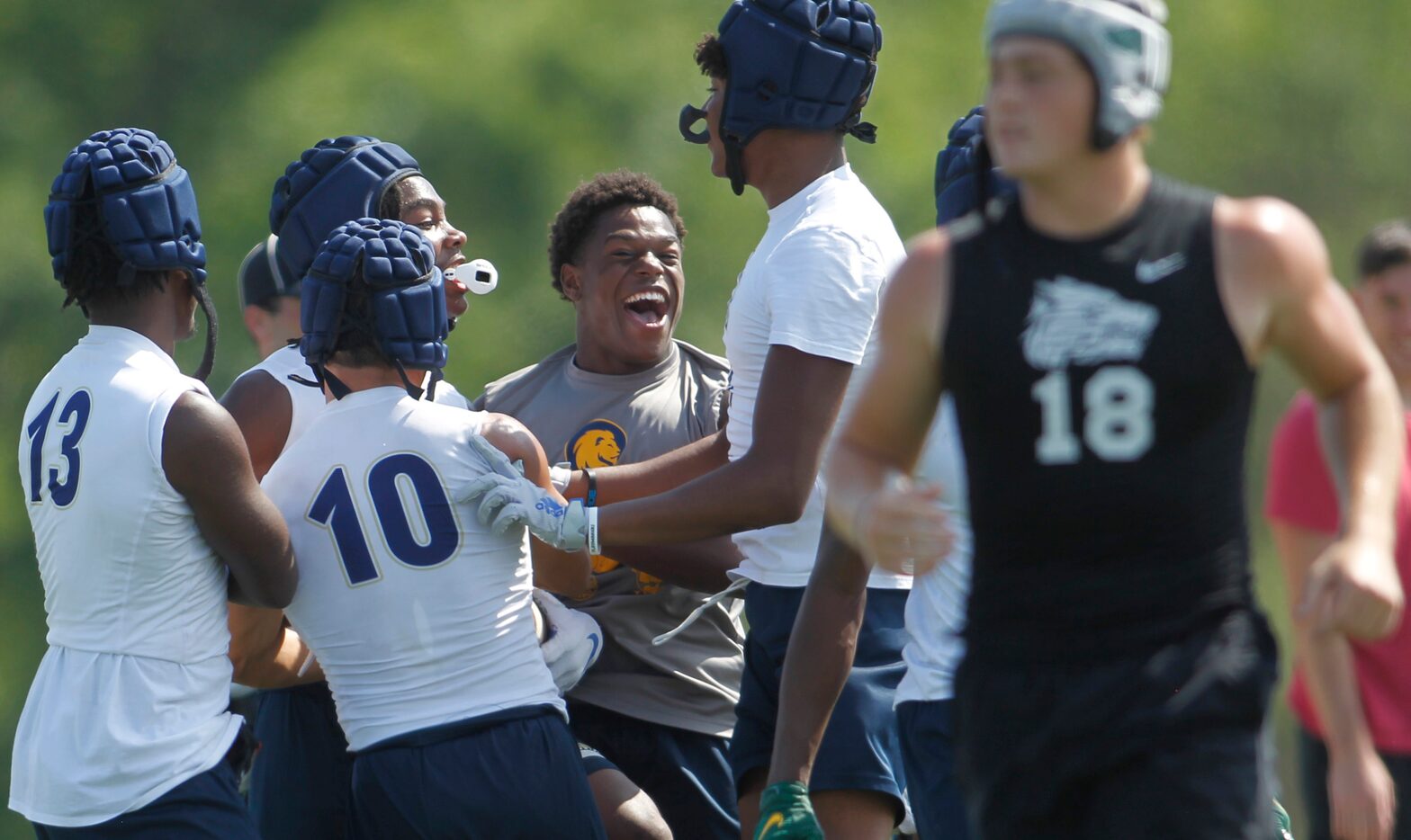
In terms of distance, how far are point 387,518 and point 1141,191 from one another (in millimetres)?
1861

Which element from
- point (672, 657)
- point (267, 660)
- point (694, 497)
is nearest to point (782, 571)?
point (694, 497)

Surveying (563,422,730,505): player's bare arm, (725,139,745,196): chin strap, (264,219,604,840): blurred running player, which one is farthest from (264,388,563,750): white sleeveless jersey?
(725,139,745,196): chin strap

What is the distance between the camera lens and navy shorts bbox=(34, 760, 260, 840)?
397cm

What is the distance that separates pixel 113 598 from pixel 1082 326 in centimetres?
221

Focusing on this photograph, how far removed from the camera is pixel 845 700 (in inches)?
175

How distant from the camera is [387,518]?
4.10 m

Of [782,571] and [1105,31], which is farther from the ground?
[1105,31]

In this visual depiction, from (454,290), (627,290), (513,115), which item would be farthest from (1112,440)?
(513,115)

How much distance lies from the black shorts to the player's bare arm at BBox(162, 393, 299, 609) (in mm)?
1725

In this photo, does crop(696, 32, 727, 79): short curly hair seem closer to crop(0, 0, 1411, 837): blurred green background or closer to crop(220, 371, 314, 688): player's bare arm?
crop(220, 371, 314, 688): player's bare arm

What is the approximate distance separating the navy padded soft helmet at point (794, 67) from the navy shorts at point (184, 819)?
2073 millimetres

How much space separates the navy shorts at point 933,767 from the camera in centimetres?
408

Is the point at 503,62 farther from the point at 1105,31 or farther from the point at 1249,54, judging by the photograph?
the point at 1105,31

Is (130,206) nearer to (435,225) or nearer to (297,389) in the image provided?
(297,389)
